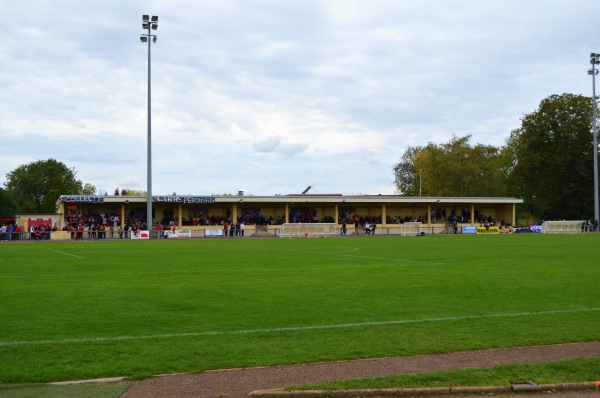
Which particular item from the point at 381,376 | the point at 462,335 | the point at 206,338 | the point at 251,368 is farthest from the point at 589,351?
the point at 206,338

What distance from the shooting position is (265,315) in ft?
34.4

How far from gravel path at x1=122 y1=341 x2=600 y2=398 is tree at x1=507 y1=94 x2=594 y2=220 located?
68.2m

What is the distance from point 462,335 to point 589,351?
1663mm

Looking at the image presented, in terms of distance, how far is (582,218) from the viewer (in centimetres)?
7225

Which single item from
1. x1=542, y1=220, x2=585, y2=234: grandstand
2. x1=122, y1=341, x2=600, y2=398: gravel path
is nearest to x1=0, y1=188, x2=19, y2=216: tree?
x1=542, y1=220, x2=585, y2=234: grandstand

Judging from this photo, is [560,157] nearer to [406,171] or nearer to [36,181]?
[406,171]

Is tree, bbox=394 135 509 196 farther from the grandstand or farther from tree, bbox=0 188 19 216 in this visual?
tree, bbox=0 188 19 216

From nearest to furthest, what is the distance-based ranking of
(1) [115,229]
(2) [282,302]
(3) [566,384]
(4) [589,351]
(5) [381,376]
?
(3) [566,384] < (5) [381,376] < (4) [589,351] < (2) [282,302] < (1) [115,229]

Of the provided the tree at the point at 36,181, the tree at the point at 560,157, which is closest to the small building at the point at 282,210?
the tree at the point at 560,157

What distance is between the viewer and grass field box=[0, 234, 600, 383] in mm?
7660

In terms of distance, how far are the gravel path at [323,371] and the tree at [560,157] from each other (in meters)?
68.2

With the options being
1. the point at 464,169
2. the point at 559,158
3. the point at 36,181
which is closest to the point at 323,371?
the point at 559,158

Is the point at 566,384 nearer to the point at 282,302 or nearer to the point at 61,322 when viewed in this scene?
the point at 282,302

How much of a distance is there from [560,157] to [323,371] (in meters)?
70.6
